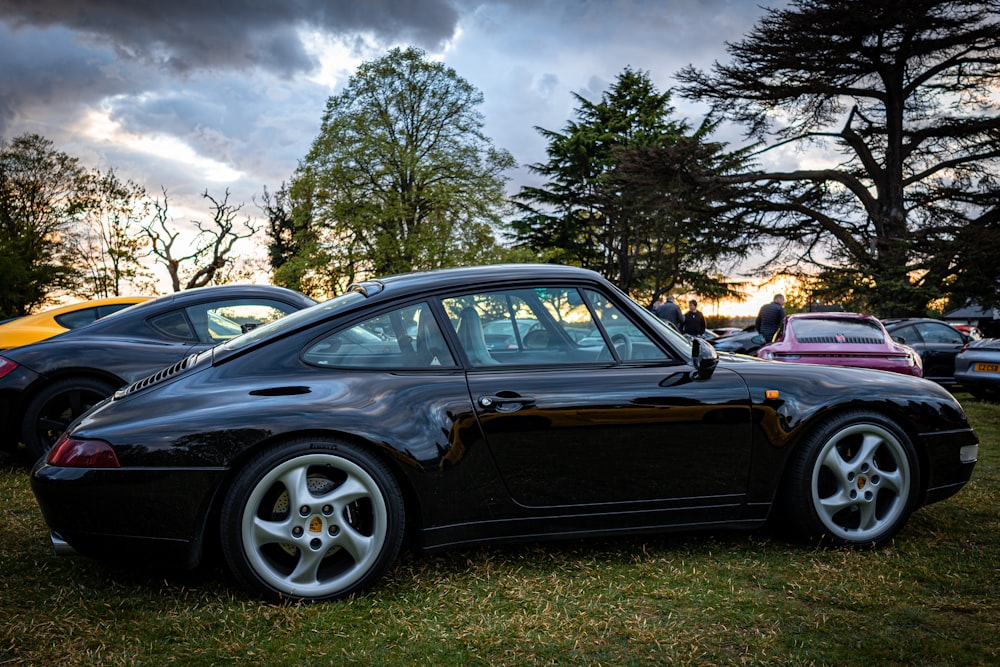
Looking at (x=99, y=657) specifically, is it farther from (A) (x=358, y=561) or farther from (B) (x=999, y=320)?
(B) (x=999, y=320)

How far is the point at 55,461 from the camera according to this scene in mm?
3039

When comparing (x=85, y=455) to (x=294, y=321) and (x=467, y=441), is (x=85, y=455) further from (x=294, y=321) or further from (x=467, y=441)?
(x=467, y=441)

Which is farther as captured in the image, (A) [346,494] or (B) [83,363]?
(B) [83,363]

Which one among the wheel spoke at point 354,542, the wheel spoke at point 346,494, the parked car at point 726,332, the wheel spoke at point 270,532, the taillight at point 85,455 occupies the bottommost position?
the wheel spoke at point 354,542

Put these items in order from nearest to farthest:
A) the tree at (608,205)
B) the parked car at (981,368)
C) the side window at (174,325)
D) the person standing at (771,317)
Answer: the side window at (174,325), the parked car at (981,368), the person standing at (771,317), the tree at (608,205)

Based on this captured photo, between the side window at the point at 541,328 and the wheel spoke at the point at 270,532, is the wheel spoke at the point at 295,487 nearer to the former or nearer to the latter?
→ the wheel spoke at the point at 270,532

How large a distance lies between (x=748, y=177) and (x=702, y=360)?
28.5 meters

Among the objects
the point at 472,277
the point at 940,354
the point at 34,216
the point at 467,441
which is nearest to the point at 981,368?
the point at 940,354

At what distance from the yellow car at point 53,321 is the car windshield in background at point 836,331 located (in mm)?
7504

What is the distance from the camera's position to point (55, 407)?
5.77m

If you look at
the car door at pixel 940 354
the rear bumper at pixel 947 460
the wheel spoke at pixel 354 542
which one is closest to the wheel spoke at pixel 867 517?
the rear bumper at pixel 947 460

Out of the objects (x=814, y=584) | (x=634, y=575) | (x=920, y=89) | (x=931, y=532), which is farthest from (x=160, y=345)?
(x=920, y=89)

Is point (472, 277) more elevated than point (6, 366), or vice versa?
point (472, 277)

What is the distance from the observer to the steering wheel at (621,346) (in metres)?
3.58
